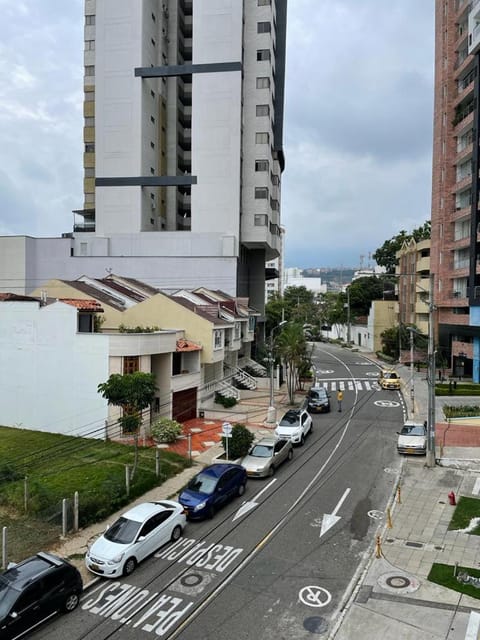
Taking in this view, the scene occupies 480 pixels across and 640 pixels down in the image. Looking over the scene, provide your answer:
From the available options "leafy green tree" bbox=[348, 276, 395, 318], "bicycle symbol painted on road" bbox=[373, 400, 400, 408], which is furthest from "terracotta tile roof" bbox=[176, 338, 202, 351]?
"leafy green tree" bbox=[348, 276, 395, 318]

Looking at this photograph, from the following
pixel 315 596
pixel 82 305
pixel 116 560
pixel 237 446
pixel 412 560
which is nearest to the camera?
pixel 315 596

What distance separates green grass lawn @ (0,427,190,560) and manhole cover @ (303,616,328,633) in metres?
9.03

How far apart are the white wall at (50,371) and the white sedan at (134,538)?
495 inches

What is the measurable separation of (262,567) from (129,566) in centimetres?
394

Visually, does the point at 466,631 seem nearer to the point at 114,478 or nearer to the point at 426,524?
the point at 426,524

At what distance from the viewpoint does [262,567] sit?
50.9 feet

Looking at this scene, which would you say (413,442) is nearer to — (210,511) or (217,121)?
(210,511)

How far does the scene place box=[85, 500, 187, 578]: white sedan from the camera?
597 inches

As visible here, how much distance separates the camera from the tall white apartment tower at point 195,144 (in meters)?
59.1

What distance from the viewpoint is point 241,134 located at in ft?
202

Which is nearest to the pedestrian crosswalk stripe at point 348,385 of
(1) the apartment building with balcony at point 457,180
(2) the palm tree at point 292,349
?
(2) the palm tree at point 292,349

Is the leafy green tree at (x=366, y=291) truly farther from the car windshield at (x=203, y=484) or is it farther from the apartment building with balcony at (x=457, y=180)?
the car windshield at (x=203, y=484)

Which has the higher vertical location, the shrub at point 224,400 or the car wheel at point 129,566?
the shrub at point 224,400

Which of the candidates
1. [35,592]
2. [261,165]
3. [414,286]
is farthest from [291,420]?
[414,286]
